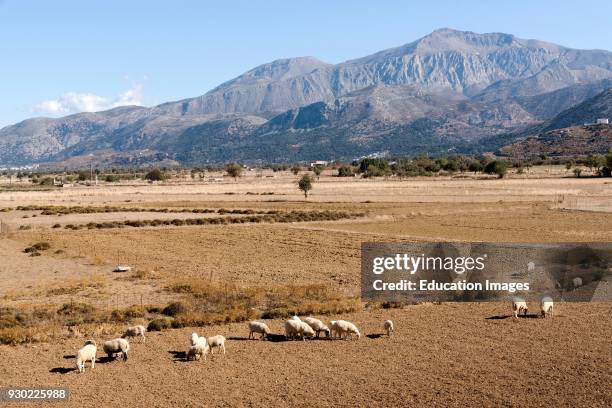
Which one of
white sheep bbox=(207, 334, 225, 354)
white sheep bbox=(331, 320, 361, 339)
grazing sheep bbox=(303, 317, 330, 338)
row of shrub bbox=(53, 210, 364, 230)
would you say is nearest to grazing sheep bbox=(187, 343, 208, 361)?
white sheep bbox=(207, 334, 225, 354)

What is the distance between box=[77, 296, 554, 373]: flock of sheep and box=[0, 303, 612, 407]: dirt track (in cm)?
36

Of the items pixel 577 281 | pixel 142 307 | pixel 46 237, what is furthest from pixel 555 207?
pixel 142 307

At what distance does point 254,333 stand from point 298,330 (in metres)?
1.74

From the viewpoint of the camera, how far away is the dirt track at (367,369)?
15.1 m

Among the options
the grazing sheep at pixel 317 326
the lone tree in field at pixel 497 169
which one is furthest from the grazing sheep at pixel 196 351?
A: the lone tree in field at pixel 497 169

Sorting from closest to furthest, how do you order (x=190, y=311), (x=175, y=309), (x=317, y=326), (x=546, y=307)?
(x=317, y=326), (x=546, y=307), (x=175, y=309), (x=190, y=311)

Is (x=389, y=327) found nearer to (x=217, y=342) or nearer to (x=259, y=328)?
(x=259, y=328)

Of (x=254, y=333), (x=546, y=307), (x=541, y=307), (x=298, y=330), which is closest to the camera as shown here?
(x=298, y=330)

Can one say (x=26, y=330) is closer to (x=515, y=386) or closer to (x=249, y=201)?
(x=515, y=386)

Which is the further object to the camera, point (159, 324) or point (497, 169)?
point (497, 169)

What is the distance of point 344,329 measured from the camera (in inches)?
787

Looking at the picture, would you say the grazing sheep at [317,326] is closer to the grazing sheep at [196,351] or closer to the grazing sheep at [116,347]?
the grazing sheep at [196,351]

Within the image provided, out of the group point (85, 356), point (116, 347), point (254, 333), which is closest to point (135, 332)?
point (116, 347)

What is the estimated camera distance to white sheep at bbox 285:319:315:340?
1994 centimetres
